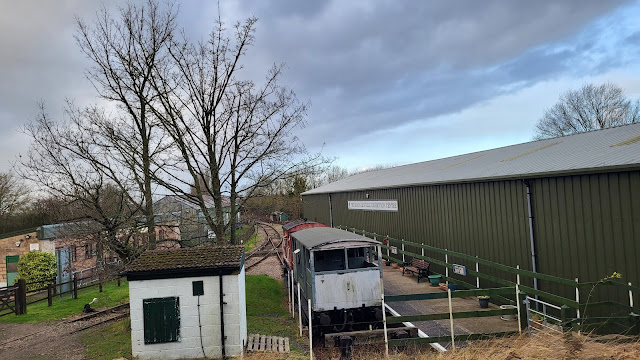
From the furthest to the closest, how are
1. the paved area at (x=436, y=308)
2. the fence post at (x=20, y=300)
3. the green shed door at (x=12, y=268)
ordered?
1. the green shed door at (x=12, y=268)
2. the fence post at (x=20, y=300)
3. the paved area at (x=436, y=308)

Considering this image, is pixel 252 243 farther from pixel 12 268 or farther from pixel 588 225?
pixel 588 225

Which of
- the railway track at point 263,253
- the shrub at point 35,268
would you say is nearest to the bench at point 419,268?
the railway track at point 263,253

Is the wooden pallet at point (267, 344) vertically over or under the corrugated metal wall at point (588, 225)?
under

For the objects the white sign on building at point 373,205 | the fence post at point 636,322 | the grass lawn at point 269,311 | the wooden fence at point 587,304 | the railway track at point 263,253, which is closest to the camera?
the fence post at point 636,322

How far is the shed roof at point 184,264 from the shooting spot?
937 cm

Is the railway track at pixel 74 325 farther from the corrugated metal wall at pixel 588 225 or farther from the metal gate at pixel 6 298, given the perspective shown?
the corrugated metal wall at pixel 588 225

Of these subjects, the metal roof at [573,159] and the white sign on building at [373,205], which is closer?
the metal roof at [573,159]

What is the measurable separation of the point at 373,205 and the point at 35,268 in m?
17.6

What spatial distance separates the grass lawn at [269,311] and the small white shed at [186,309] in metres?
1.79

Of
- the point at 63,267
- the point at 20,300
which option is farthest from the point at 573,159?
the point at 63,267

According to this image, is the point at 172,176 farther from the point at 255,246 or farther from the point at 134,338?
the point at 255,246

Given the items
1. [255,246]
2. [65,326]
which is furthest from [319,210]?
[65,326]

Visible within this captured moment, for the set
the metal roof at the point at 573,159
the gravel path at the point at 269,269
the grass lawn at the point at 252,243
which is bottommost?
the gravel path at the point at 269,269

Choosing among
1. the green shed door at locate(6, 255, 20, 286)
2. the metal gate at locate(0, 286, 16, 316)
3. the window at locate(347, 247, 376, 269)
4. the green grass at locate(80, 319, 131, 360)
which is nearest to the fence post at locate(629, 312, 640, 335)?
the window at locate(347, 247, 376, 269)
